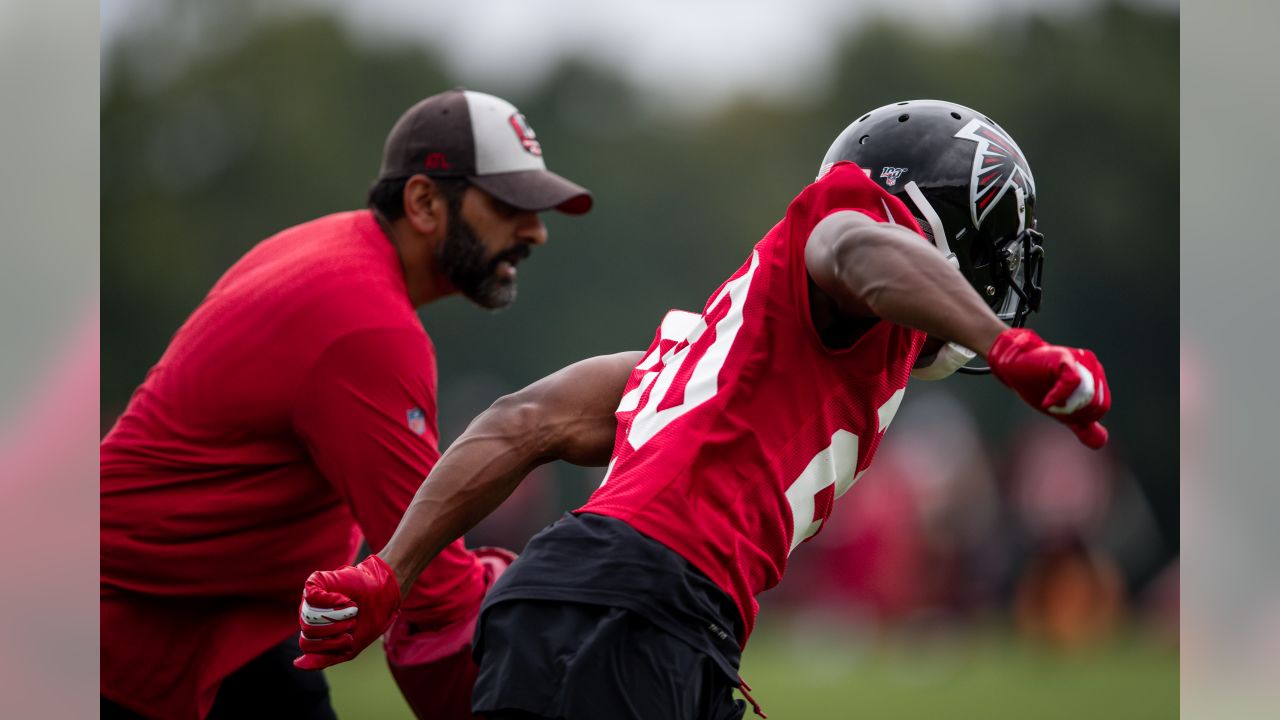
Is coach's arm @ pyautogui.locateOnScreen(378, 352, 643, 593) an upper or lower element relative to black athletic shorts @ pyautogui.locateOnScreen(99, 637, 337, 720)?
upper

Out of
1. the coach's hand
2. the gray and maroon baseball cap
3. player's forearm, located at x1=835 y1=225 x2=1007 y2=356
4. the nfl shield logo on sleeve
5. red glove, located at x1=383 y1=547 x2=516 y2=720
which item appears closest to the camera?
player's forearm, located at x1=835 y1=225 x2=1007 y2=356

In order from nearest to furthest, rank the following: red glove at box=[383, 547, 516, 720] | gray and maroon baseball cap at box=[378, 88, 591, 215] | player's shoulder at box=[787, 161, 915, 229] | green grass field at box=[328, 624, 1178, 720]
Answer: player's shoulder at box=[787, 161, 915, 229], red glove at box=[383, 547, 516, 720], gray and maroon baseball cap at box=[378, 88, 591, 215], green grass field at box=[328, 624, 1178, 720]

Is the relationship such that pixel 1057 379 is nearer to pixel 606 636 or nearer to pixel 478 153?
pixel 606 636

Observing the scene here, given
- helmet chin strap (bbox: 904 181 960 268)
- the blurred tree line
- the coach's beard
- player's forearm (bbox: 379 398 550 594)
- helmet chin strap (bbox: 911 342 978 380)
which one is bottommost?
the blurred tree line

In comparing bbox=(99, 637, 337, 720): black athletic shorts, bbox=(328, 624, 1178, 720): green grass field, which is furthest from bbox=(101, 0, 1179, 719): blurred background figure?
bbox=(99, 637, 337, 720): black athletic shorts

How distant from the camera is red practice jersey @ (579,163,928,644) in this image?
7.61 ft

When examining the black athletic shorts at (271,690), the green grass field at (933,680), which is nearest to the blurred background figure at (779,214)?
the green grass field at (933,680)

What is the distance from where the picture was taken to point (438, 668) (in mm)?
3525

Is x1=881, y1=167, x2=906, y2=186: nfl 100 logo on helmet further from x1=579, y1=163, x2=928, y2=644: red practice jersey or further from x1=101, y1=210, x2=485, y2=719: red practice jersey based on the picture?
x1=101, y1=210, x2=485, y2=719: red practice jersey

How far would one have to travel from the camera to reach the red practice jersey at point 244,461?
3631 millimetres

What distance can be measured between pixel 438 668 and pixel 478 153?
1.51 metres

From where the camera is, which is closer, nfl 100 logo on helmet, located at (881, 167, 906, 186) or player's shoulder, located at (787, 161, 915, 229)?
player's shoulder, located at (787, 161, 915, 229)
